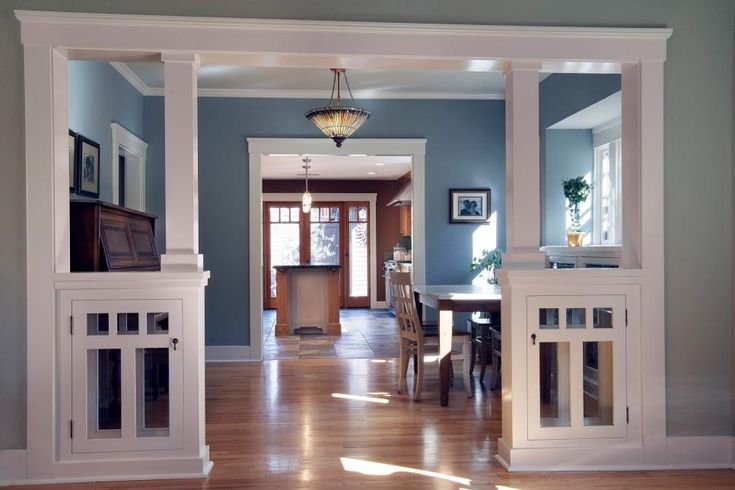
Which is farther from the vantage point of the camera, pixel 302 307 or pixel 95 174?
pixel 302 307

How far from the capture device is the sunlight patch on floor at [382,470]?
3.10m

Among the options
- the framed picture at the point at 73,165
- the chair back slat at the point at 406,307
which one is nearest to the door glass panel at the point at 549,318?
the chair back slat at the point at 406,307

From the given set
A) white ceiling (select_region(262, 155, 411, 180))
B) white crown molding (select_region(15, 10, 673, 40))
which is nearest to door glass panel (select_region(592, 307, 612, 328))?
white crown molding (select_region(15, 10, 673, 40))

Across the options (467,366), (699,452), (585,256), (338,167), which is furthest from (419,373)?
(338,167)

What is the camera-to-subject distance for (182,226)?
3135 mm

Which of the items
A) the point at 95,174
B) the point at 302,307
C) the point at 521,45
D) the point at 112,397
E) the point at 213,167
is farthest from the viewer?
the point at 302,307

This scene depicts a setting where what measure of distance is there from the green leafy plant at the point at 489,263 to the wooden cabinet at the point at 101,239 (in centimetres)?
348

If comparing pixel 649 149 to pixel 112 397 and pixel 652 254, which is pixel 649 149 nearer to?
pixel 652 254

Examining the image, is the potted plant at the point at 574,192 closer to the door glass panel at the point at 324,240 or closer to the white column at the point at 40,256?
the white column at the point at 40,256

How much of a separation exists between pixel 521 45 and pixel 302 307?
20.0 ft

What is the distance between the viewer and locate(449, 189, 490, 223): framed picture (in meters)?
6.70

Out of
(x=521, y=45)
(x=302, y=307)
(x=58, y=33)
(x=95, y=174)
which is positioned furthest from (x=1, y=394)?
(x=302, y=307)

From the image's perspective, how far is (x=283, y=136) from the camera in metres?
6.55

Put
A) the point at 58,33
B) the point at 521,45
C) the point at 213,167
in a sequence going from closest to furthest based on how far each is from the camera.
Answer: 1. the point at 58,33
2. the point at 521,45
3. the point at 213,167
